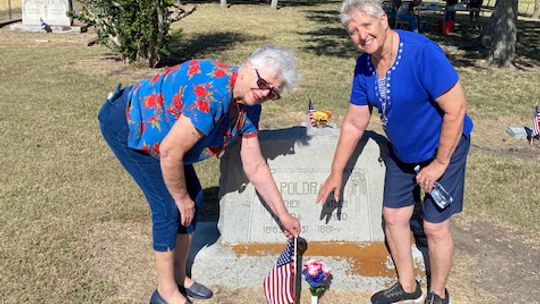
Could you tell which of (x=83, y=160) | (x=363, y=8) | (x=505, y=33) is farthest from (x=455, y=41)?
(x=363, y=8)

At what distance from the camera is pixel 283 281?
10.2 feet

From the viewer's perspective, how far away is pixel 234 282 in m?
3.73

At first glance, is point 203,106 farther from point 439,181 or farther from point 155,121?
point 439,181

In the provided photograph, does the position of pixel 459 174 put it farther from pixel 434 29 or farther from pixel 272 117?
pixel 434 29

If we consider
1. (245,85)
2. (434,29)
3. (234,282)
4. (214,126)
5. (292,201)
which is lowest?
(434,29)

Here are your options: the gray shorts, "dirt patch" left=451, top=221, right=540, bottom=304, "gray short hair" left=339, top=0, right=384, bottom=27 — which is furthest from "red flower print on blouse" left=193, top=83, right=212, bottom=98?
"dirt patch" left=451, top=221, right=540, bottom=304

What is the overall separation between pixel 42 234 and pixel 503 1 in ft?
32.9

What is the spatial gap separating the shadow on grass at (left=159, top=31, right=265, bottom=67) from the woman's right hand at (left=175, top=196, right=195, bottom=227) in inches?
299

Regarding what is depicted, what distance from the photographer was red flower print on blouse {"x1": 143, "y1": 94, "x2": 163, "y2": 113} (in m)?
2.77

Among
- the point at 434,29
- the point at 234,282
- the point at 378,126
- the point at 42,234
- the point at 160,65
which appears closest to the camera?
the point at 234,282

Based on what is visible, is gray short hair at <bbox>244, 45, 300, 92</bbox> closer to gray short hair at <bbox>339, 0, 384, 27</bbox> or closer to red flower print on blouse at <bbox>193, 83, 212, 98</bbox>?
red flower print on blouse at <bbox>193, 83, 212, 98</bbox>

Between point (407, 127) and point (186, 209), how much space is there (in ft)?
3.88

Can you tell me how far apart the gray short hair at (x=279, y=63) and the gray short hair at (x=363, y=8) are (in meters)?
0.37

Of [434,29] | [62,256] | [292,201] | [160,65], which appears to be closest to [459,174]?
[292,201]
